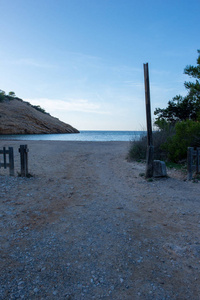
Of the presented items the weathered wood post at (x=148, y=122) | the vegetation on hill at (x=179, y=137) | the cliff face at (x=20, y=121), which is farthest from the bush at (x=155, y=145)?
the cliff face at (x=20, y=121)

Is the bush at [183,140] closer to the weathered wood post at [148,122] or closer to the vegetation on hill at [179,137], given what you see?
the vegetation on hill at [179,137]

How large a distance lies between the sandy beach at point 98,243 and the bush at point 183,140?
325 cm

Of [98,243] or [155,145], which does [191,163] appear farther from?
[98,243]

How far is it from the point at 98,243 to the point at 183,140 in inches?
280

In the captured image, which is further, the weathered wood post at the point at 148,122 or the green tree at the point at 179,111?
the green tree at the point at 179,111

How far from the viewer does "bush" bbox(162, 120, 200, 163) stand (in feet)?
28.3

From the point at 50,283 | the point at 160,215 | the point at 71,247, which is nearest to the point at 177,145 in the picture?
the point at 160,215

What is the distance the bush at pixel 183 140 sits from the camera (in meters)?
8.62

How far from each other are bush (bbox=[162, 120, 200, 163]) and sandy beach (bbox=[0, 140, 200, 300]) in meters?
3.25

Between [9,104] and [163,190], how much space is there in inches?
2450

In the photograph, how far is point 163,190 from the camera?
6.34 m

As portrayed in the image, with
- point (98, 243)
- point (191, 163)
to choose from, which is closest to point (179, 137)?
point (191, 163)

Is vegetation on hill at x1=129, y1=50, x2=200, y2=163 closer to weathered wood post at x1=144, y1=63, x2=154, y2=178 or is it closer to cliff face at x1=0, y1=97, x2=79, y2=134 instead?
weathered wood post at x1=144, y1=63, x2=154, y2=178

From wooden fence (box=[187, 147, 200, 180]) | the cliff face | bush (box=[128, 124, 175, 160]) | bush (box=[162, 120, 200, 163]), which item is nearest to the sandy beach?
wooden fence (box=[187, 147, 200, 180])
